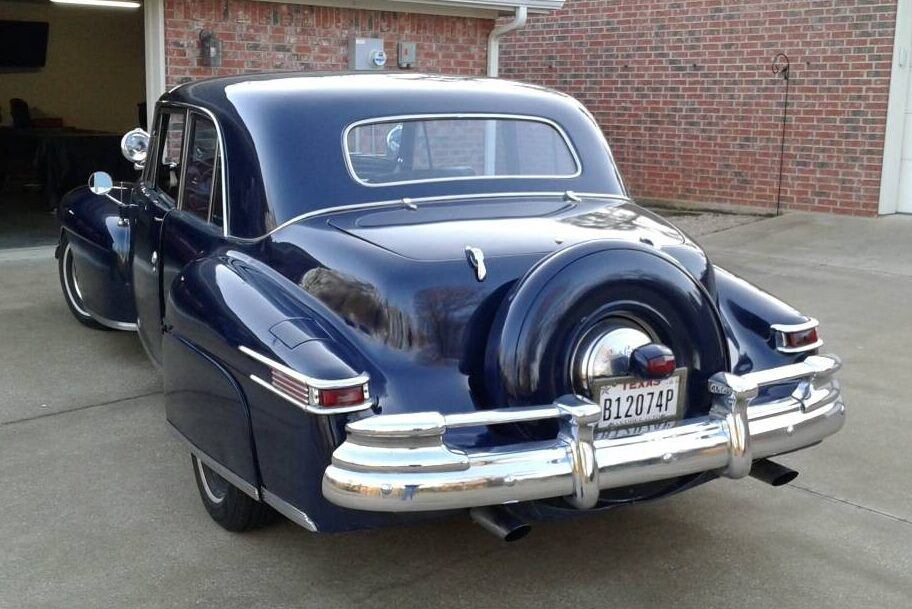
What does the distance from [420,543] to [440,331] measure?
0.96 metres

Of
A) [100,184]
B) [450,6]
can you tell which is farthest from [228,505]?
[450,6]

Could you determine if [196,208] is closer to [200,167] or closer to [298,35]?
[200,167]

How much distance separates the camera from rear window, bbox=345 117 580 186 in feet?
13.4

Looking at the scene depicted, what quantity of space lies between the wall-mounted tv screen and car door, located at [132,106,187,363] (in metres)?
14.2

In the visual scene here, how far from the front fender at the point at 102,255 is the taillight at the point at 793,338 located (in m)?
3.28

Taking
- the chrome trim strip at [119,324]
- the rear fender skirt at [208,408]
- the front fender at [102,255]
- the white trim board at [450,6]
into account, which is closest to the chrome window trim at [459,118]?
the rear fender skirt at [208,408]

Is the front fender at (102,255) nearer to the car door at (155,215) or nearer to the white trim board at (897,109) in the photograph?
the car door at (155,215)

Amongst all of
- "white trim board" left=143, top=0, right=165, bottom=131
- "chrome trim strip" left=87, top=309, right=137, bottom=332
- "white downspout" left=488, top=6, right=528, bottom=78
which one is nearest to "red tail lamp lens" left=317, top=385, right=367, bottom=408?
"chrome trim strip" left=87, top=309, right=137, bottom=332

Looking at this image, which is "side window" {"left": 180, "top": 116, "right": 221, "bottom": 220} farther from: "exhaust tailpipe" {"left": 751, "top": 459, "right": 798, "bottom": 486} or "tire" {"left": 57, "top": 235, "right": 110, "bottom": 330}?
"tire" {"left": 57, "top": 235, "right": 110, "bottom": 330}

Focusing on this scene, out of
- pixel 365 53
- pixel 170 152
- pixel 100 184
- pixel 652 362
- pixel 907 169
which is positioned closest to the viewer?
pixel 652 362

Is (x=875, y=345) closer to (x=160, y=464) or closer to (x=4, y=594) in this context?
(x=160, y=464)

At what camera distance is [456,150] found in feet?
14.0

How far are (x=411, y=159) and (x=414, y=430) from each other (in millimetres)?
1595

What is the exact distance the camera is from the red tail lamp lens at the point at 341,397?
296cm
